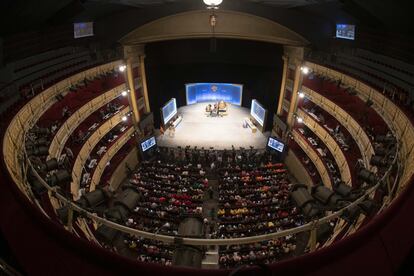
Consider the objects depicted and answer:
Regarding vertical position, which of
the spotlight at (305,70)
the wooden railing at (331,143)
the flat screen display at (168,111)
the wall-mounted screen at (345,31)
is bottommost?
the wooden railing at (331,143)

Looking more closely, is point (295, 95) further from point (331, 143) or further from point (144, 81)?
point (144, 81)

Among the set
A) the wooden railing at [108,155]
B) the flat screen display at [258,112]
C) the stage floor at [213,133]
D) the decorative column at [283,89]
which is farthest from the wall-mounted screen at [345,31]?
the wooden railing at [108,155]

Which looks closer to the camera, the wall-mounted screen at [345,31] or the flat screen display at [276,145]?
the wall-mounted screen at [345,31]

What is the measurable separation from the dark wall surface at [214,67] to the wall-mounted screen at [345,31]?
786 centimetres

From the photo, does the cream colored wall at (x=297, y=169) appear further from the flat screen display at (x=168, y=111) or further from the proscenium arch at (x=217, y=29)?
the flat screen display at (x=168, y=111)

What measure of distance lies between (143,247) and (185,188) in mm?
6373

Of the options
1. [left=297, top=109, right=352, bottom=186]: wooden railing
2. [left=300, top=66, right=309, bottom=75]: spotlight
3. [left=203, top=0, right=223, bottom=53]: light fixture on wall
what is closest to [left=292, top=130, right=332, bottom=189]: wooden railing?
[left=297, top=109, right=352, bottom=186]: wooden railing

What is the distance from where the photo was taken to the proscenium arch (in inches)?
938

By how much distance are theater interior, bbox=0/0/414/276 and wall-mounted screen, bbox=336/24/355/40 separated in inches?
7.2

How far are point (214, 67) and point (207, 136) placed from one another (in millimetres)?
8566

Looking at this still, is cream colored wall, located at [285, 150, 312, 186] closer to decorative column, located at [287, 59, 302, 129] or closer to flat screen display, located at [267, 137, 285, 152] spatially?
flat screen display, located at [267, 137, 285, 152]

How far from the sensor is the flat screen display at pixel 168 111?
28.1 metres

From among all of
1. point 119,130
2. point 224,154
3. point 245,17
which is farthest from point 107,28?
point 224,154

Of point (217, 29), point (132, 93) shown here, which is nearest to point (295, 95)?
point (217, 29)
